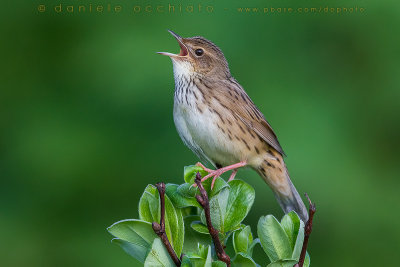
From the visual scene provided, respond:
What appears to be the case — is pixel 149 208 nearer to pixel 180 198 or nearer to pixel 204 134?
pixel 180 198

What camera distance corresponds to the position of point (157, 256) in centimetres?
175

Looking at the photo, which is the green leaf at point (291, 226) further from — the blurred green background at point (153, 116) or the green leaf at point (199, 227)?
the blurred green background at point (153, 116)

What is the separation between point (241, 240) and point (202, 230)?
0.35 ft

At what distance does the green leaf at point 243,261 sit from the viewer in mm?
1740

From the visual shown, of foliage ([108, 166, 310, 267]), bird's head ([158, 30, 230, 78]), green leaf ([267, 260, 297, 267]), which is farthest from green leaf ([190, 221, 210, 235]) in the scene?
bird's head ([158, 30, 230, 78])

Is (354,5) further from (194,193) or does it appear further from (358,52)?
(194,193)

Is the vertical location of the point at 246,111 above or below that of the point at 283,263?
above

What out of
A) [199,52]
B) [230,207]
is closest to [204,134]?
[199,52]

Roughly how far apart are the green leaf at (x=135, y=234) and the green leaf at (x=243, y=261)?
211 mm

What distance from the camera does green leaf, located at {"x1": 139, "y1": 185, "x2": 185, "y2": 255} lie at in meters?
1.87

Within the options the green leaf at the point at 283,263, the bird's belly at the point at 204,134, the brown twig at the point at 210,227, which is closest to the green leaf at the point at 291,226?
the green leaf at the point at 283,263

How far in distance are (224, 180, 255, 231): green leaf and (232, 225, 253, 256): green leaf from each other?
0.13 feet

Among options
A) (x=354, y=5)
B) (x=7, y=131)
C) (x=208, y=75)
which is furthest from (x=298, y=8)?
(x=7, y=131)

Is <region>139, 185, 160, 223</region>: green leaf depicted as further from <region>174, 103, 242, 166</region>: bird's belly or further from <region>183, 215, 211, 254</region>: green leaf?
<region>174, 103, 242, 166</region>: bird's belly
